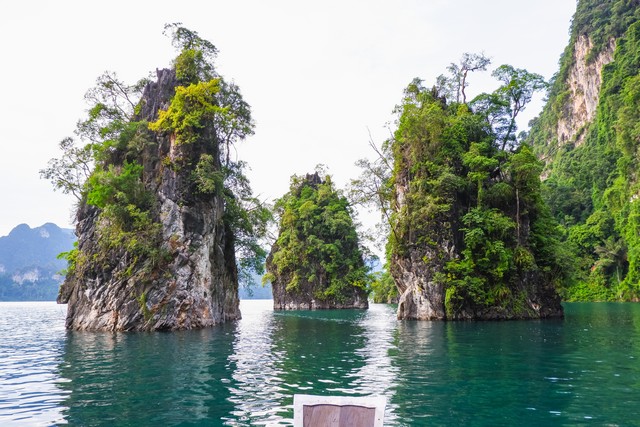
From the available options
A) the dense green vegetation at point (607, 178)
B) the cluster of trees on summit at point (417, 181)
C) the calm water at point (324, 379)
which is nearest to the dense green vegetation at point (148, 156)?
the cluster of trees on summit at point (417, 181)

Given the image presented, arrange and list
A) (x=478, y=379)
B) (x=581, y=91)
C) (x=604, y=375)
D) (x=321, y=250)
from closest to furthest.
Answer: (x=478, y=379) → (x=604, y=375) → (x=321, y=250) → (x=581, y=91)

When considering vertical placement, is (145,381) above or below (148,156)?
below

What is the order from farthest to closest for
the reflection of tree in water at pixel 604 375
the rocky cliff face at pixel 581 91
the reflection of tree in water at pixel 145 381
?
1. the rocky cliff face at pixel 581 91
2. the reflection of tree in water at pixel 145 381
3. the reflection of tree in water at pixel 604 375

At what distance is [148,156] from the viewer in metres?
33.2

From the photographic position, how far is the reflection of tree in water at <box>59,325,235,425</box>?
9.16 metres

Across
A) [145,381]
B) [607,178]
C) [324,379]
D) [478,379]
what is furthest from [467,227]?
[607,178]

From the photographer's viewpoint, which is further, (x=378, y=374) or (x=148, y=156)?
(x=148, y=156)

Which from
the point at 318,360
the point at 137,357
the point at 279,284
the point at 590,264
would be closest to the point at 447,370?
the point at 318,360

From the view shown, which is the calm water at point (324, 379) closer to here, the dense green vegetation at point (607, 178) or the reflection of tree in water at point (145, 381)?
the reflection of tree in water at point (145, 381)

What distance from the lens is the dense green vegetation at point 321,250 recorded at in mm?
63812

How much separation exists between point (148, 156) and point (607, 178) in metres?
71.5

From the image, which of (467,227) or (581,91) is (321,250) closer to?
(467,227)

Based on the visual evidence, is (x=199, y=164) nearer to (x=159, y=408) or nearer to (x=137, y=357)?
(x=137, y=357)

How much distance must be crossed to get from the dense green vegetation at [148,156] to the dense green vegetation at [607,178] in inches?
1432
